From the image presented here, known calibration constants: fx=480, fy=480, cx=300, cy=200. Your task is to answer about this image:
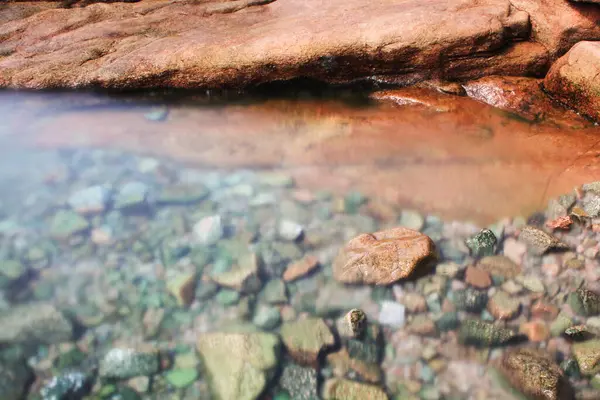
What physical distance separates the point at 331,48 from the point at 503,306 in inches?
109

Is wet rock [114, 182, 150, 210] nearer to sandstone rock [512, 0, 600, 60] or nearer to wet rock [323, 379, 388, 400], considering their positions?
wet rock [323, 379, 388, 400]

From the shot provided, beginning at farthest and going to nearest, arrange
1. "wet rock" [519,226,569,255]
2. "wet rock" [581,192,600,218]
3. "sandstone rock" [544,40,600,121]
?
"sandstone rock" [544,40,600,121] → "wet rock" [581,192,600,218] → "wet rock" [519,226,569,255]

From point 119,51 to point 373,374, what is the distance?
12.8 ft

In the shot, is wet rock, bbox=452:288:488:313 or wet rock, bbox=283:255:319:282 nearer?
wet rock, bbox=452:288:488:313

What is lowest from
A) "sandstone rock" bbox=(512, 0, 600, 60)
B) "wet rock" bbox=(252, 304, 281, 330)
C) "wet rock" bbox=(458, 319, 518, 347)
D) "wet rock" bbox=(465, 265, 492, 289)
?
"wet rock" bbox=(458, 319, 518, 347)

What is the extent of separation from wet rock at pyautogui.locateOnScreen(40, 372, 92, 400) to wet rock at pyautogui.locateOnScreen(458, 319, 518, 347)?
1.91 metres

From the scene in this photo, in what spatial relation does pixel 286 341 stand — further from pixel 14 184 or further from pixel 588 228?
pixel 14 184

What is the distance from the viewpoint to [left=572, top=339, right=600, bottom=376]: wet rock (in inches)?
92.4

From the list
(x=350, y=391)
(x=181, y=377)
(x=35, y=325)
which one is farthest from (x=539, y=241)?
(x=35, y=325)

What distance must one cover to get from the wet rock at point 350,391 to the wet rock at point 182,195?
5.66ft

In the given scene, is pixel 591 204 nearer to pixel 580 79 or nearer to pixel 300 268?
pixel 580 79

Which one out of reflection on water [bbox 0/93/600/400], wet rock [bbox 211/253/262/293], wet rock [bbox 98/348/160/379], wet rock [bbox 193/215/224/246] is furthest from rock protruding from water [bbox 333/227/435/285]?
wet rock [bbox 98/348/160/379]

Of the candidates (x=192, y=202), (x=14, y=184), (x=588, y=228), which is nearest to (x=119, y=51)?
(x=14, y=184)

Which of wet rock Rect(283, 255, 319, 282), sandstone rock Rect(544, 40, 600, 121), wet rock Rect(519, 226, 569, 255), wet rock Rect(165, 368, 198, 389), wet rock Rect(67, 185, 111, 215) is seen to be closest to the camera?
wet rock Rect(165, 368, 198, 389)
